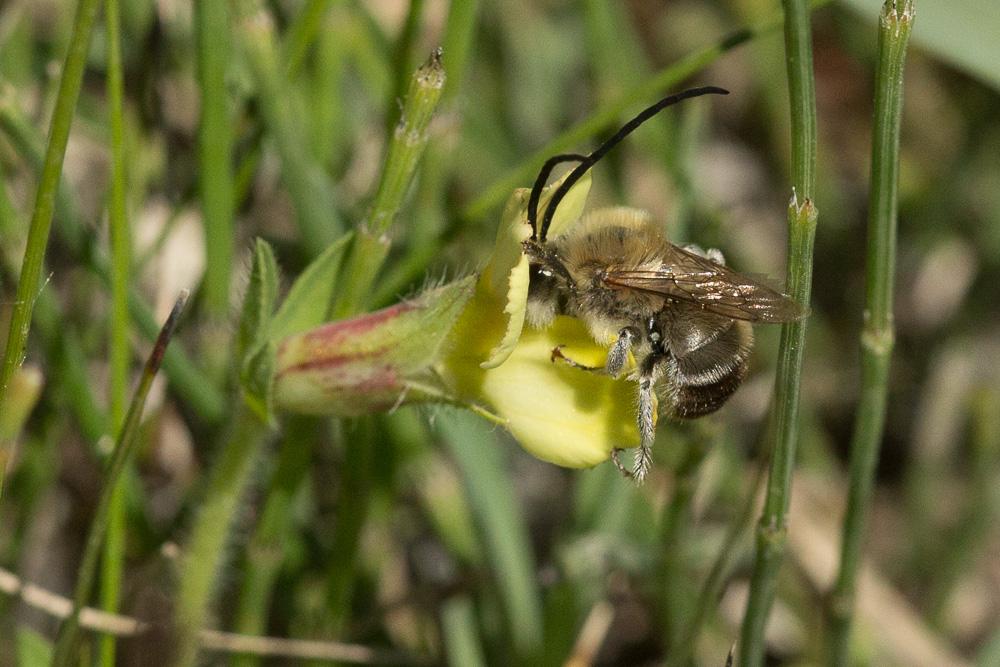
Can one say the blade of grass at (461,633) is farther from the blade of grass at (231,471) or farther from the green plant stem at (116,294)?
the green plant stem at (116,294)

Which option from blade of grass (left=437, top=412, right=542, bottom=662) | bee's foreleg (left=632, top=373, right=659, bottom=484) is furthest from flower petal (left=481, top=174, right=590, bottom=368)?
blade of grass (left=437, top=412, right=542, bottom=662)

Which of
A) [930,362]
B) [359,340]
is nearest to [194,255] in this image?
[359,340]

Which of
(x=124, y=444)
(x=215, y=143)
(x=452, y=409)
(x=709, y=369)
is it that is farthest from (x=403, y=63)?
(x=124, y=444)

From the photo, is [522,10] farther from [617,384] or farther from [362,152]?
[617,384]

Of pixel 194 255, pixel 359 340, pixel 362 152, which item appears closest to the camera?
pixel 359 340

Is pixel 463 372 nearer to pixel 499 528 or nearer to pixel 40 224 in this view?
pixel 40 224

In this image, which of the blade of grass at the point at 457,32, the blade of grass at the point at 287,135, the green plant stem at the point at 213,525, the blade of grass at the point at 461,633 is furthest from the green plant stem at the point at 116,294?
the blade of grass at the point at 461,633
